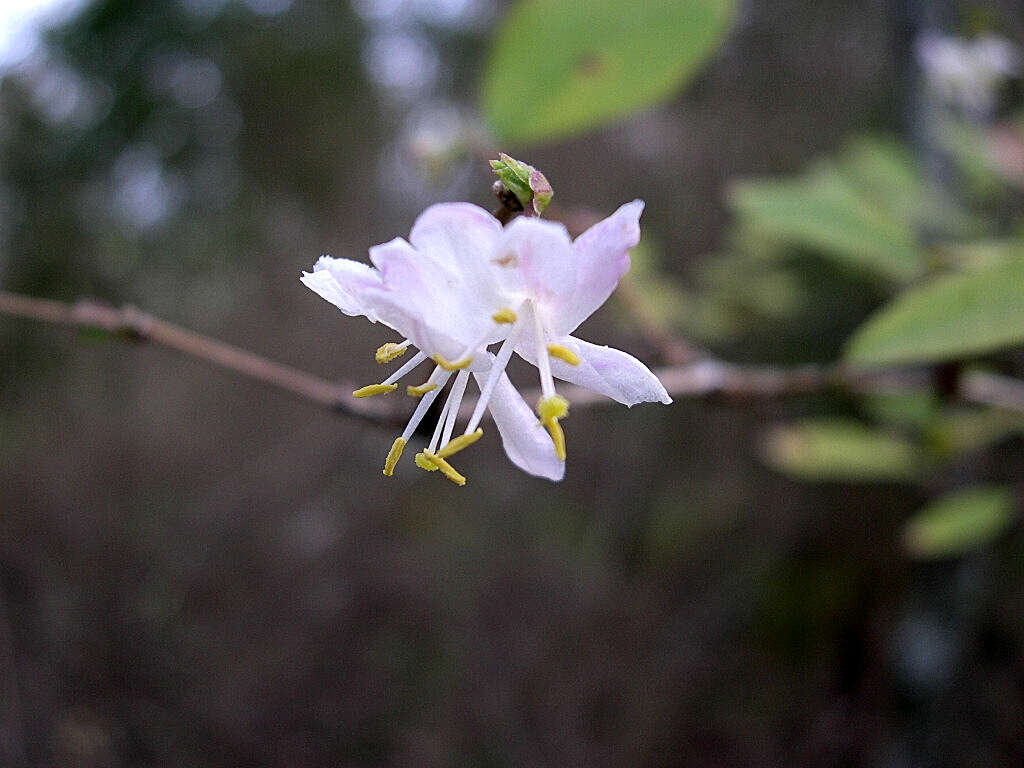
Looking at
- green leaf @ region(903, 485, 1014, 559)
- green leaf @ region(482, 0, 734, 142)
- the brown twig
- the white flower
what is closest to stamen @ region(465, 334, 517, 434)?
the brown twig

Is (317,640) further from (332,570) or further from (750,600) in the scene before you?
(750,600)

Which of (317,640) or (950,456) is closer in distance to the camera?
(950,456)

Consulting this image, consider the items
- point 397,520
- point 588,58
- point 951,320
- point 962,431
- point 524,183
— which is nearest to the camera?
point 524,183

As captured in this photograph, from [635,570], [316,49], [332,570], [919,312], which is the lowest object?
[919,312]

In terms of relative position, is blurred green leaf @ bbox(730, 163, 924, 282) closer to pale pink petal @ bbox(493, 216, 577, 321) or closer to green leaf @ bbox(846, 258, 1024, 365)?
green leaf @ bbox(846, 258, 1024, 365)

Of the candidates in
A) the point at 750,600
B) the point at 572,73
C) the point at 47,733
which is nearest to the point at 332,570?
the point at 47,733

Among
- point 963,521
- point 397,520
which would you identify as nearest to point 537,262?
point 963,521

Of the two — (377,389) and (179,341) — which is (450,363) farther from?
(179,341)
